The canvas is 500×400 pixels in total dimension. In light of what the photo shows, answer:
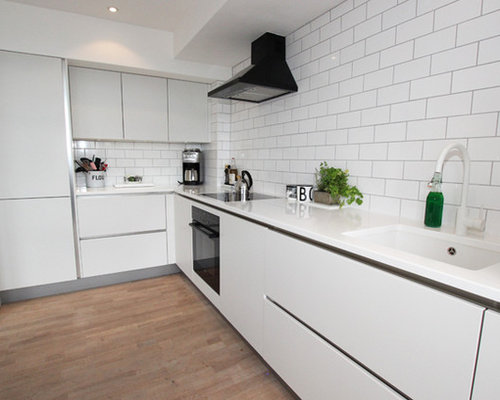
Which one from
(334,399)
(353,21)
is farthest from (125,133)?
(334,399)

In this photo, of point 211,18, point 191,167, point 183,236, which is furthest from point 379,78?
point 191,167

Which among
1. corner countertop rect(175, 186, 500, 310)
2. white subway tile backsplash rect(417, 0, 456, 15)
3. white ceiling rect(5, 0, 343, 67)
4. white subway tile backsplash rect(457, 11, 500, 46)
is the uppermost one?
white ceiling rect(5, 0, 343, 67)

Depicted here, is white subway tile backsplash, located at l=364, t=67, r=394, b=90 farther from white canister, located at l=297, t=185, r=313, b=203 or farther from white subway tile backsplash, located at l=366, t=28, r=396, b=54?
white canister, located at l=297, t=185, r=313, b=203

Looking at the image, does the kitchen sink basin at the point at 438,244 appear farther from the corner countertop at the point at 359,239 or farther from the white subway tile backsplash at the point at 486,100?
the white subway tile backsplash at the point at 486,100

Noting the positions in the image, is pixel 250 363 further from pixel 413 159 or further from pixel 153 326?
pixel 413 159

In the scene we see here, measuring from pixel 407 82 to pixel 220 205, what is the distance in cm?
129

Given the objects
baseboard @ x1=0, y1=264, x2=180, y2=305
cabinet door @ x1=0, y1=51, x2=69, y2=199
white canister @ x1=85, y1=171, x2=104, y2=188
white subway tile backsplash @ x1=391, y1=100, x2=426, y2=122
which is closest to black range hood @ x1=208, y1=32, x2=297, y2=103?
white subway tile backsplash @ x1=391, y1=100, x2=426, y2=122

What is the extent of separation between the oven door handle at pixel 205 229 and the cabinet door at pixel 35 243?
1131 mm

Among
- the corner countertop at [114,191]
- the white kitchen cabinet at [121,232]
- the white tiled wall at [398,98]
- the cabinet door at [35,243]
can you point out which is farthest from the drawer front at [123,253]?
the white tiled wall at [398,98]

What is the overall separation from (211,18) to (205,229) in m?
1.53

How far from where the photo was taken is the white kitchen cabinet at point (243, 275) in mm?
1657

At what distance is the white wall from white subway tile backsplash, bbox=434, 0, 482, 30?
89.0 inches

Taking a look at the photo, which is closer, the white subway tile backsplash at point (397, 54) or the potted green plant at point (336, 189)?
the white subway tile backsplash at point (397, 54)

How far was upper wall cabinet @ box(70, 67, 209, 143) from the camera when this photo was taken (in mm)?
2848
